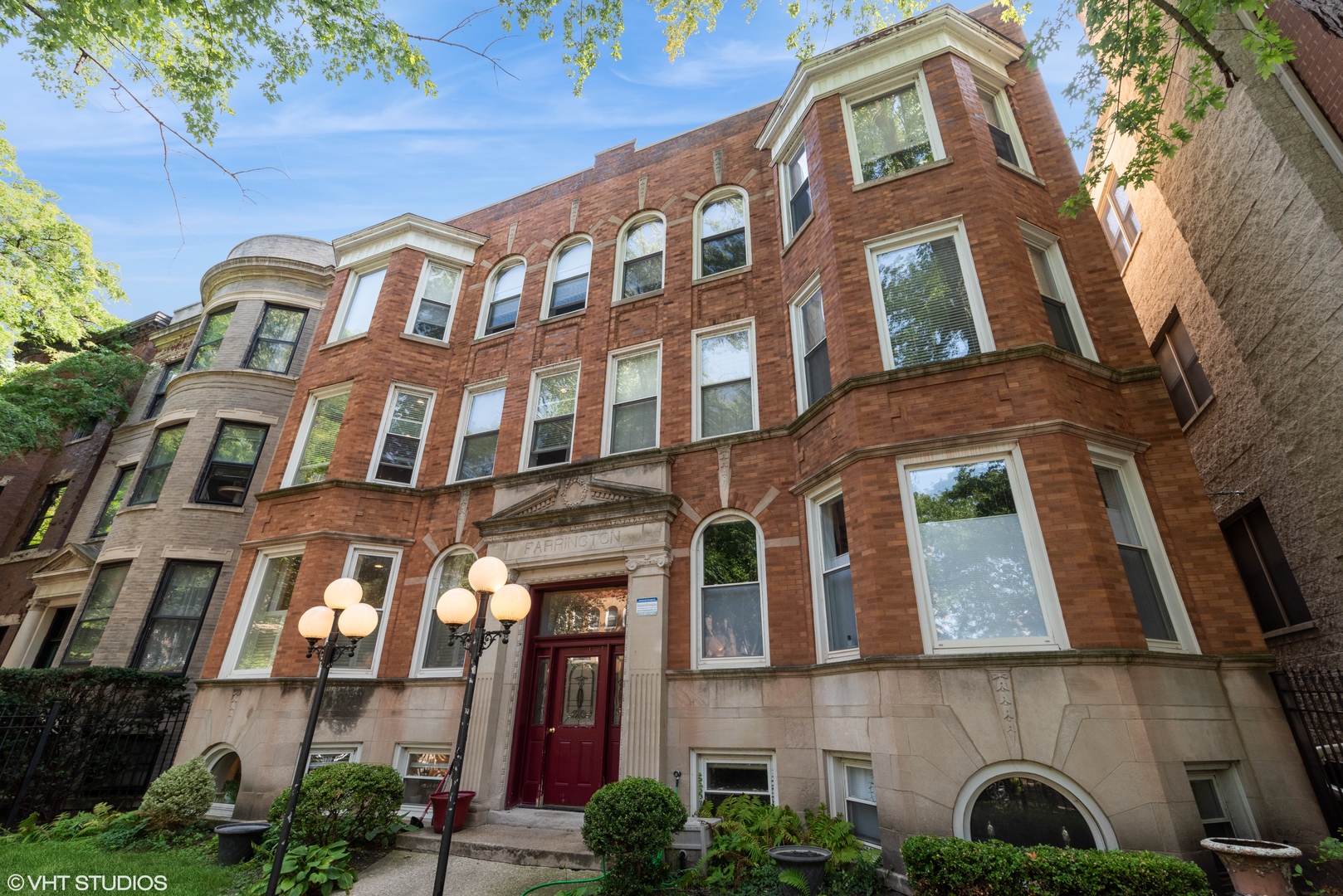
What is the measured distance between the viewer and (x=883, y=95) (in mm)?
10766

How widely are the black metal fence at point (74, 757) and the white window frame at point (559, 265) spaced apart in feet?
36.6

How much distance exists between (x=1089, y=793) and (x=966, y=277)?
20.9 feet

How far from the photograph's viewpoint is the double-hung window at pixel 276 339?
1673 centimetres

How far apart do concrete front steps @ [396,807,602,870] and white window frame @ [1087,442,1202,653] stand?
282 inches

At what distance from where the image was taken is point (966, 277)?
8719 mm

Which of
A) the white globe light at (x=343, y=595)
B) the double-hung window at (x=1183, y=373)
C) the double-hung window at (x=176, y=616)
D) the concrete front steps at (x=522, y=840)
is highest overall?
the double-hung window at (x=1183, y=373)

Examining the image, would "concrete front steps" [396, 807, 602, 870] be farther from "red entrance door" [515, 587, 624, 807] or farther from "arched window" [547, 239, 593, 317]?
"arched window" [547, 239, 593, 317]

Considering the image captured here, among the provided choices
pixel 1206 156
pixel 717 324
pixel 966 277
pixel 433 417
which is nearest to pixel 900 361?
pixel 966 277

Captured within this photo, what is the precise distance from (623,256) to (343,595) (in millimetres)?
9438

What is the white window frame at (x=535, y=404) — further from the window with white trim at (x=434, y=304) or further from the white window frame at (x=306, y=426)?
the white window frame at (x=306, y=426)

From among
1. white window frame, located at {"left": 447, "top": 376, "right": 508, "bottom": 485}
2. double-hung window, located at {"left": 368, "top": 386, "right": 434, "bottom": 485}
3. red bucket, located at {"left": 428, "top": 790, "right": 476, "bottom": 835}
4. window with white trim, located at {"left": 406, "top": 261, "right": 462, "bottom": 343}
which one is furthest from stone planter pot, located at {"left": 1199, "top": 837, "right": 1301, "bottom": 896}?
window with white trim, located at {"left": 406, "top": 261, "right": 462, "bottom": 343}

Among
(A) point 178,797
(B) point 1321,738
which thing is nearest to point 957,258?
(B) point 1321,738

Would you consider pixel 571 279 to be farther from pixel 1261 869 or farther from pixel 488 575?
pixel 1261 869

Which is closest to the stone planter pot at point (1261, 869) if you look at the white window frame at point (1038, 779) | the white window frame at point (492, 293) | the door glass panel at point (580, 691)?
the white window frame at point (1038, 779)
